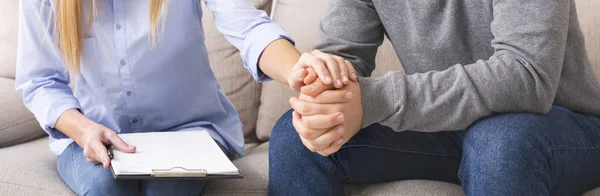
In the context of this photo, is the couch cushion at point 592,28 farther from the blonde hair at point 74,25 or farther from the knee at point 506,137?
the blonde hair at point 74,25

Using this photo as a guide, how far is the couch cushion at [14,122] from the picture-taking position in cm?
192

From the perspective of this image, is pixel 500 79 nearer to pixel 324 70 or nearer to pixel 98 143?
pixel 324 70

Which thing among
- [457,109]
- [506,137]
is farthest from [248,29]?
[506,137]

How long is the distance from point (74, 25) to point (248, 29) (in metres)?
0.34

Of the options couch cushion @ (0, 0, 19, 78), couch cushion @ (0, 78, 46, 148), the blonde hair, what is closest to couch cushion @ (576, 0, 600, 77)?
the blonde hair

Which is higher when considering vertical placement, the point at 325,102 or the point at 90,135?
the point at 325,102

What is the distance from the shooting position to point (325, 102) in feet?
4.33

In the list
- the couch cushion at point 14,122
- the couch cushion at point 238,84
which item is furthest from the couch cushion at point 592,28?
the couch cushion at point 14,122

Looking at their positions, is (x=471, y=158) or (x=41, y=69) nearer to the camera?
(x=471, y=158)

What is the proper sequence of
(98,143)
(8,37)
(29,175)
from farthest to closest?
(8,37) < (29,175) < (98,143)

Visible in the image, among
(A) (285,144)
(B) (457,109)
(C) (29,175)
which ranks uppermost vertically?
(B) (457,109)

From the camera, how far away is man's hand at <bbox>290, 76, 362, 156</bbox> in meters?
1.31

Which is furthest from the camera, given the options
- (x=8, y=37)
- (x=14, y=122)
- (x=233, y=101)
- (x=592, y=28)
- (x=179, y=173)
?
(x=8, y=37)

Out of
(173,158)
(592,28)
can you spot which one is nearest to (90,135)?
(173,158)
